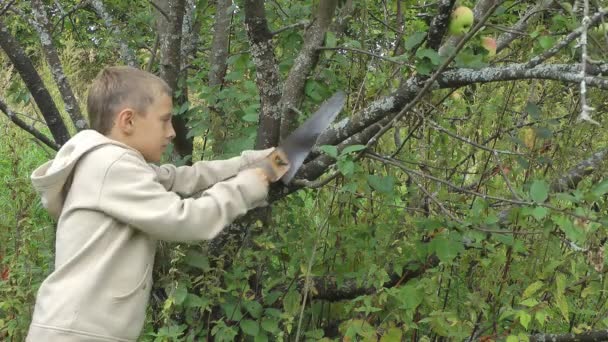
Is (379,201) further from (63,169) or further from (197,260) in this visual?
(63,169)

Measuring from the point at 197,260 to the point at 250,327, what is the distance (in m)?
0.32

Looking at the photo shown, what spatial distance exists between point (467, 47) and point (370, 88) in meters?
0.74

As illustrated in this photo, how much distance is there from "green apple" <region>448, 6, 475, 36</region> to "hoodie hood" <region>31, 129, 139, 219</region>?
39.4 inches

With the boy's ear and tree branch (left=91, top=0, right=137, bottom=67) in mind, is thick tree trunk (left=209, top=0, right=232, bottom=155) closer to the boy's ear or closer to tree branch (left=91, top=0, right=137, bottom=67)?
tree branch (left=91, top=0, right=137, bottom=67)

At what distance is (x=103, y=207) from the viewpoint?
1932 millimetres

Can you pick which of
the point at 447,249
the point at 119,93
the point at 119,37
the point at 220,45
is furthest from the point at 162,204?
the point at 119,37

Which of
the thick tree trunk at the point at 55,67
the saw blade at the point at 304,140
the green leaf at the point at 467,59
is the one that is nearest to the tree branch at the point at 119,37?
the thick tree trunk at the point at 55,67

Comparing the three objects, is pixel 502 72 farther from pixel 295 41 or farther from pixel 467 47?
pixel 295 41

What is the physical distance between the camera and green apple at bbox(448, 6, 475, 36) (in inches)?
75.7

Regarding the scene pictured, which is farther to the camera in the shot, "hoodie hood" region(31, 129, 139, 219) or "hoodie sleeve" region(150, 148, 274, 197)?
"hoodie sleeve" region(150, 148, 274, 197)

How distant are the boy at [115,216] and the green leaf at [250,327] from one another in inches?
18.3

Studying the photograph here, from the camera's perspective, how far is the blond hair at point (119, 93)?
207 centimetres

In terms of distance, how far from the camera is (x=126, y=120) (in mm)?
2066

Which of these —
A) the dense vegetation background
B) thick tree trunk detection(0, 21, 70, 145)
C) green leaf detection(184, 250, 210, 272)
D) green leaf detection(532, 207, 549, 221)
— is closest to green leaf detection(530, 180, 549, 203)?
green leaf detection(532, 207, 549, 221)
